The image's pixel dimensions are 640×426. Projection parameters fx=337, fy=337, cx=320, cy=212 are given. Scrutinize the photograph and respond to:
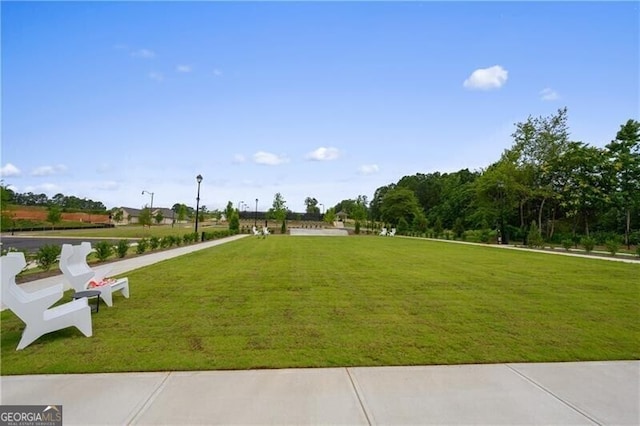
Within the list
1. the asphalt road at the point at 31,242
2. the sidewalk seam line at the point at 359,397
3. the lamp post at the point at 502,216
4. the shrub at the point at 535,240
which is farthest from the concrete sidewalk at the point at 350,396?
the lamp post at the point at 502,216

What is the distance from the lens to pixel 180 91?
1964cm

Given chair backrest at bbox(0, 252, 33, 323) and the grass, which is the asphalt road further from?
chair backrest at bbox(0, 252, 33, 323)

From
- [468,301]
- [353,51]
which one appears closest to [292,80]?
[353,51]

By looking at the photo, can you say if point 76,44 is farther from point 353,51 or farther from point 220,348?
point 220,348

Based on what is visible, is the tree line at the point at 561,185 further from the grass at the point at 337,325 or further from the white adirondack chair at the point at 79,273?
the white adirondack chair at the point at 79,273

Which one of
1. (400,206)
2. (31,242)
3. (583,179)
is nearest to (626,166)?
(583,179)

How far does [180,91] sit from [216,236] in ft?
53.5

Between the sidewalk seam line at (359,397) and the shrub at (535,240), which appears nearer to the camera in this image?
the sidewalk seam line at (359,397)

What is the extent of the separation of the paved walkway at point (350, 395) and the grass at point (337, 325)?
0.26 m

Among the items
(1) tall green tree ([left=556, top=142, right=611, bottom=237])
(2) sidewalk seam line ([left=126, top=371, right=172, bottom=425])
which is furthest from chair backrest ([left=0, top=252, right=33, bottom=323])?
(1) tall green tree ([left=556, top=142, right=611, bottom=237])

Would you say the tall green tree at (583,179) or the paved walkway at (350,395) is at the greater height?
the tall green tree at (583,179)

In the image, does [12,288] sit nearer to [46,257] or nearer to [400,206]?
[46,257]

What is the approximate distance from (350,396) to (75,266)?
20.1 ft

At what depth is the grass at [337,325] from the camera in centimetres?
411
